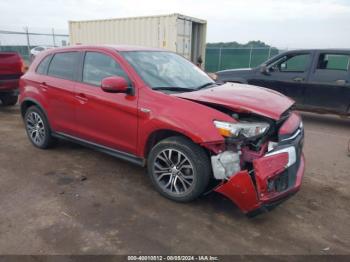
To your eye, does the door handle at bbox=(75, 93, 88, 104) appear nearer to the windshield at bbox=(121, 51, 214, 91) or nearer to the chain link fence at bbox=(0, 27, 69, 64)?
the windshield at bbox=(121, 51, 214, 91)

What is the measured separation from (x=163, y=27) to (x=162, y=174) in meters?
9.02

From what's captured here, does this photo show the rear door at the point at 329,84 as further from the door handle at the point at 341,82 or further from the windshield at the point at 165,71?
the windshield at the point at 165,71

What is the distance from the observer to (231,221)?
3.17 meters

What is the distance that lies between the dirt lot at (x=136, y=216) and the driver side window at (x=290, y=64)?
3433mm

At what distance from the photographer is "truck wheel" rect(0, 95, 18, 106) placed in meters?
8.15

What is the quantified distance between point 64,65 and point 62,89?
40cm

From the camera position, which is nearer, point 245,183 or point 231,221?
point 245,183

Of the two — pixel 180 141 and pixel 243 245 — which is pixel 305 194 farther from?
pixel 180 141

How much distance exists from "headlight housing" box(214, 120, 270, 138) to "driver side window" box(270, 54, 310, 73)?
496 cm

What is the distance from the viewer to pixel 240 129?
9.87ft

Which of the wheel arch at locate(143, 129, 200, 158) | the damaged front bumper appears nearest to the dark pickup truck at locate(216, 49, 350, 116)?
→ the wheel arch at locate(143, 129, 200, 158)

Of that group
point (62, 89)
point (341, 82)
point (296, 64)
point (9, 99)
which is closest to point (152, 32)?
point (9, 99)

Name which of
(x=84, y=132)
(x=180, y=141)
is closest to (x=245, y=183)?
(x=180, y=141)

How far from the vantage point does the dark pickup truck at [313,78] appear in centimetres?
689
